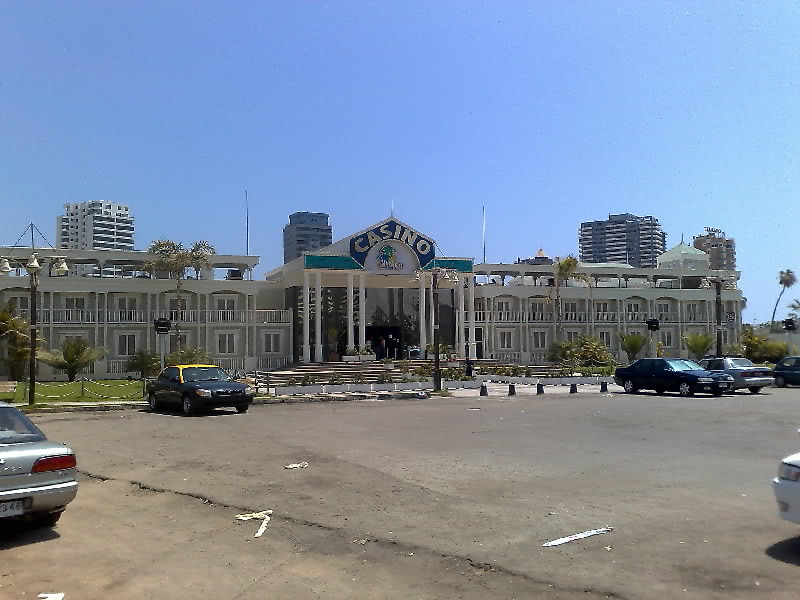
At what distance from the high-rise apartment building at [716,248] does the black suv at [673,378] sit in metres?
54.9

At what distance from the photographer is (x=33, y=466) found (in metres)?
7.34

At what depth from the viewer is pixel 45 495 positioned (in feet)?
24.2

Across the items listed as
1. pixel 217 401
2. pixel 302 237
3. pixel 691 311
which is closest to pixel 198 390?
pixel 217 401

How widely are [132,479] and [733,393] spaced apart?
1006 inches

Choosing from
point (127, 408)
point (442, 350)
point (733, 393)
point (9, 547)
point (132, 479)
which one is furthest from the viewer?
point (442, 350)

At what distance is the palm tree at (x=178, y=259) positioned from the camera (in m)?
41.8

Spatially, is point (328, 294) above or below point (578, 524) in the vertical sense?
above

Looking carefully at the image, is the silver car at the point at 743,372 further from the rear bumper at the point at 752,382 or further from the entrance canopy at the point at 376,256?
the entrance canopy at the point at 376,256

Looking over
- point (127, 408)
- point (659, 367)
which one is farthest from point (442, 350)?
point (127, 408)

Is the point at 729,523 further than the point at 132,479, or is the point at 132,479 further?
the point at 132,479

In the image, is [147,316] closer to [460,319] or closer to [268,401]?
[460,319]

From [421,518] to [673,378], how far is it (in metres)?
22.9

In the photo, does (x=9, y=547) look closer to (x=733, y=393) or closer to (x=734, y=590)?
(x=734, y=590)

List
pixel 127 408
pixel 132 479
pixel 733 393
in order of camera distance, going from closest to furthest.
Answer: pixel 132 479, pixel 127 408, pixel 733 393
